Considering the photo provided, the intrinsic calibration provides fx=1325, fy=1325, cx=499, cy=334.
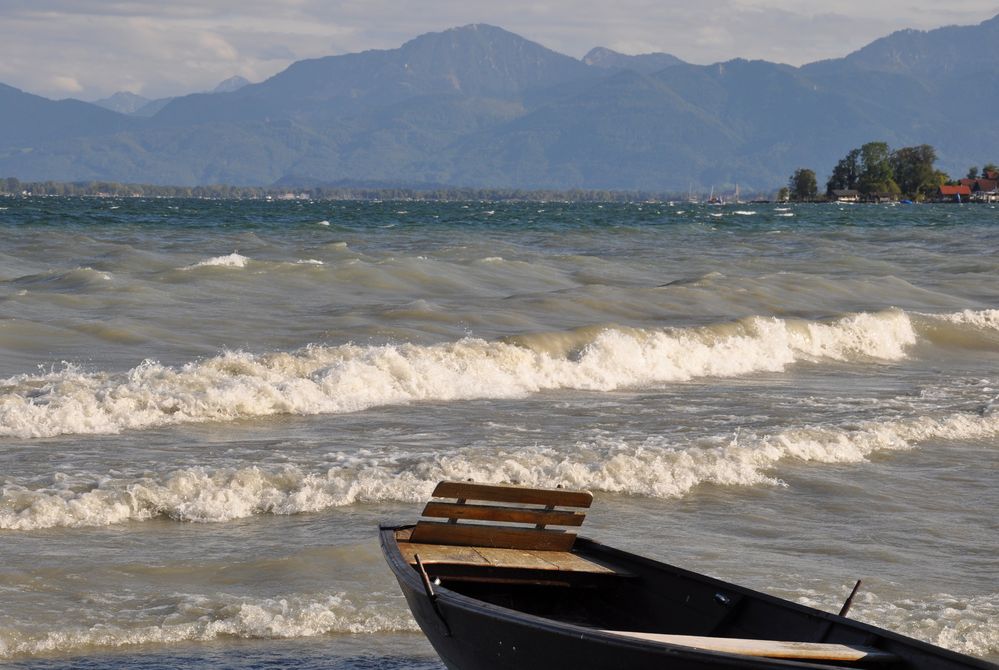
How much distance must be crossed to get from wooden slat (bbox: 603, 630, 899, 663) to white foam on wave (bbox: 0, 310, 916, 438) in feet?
31.9

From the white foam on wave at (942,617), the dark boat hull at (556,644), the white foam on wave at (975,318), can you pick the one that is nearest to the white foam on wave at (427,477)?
the white foam on wave at (942,617)

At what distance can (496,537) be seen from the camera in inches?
305

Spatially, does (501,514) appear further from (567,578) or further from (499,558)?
(567,578)

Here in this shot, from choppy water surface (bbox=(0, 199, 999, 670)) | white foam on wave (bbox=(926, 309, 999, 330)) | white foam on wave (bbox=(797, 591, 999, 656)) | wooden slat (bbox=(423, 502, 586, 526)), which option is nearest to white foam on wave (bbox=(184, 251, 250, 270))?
choppy water surface (bbox=(0, 199, 999, 670))

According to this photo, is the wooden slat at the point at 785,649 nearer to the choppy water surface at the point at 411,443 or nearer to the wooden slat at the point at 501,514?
the wooden slat at the point at 501,514

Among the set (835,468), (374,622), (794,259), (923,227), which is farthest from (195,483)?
(923,227)

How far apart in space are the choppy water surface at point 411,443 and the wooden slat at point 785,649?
2.42 metres

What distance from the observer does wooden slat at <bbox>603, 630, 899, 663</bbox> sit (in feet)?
18.8

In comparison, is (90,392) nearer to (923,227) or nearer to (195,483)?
(195,483)

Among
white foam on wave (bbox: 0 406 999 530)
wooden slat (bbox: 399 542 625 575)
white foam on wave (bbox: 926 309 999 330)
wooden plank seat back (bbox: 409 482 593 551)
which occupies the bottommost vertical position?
white foam on wave (bbox: 926 309 999 330)

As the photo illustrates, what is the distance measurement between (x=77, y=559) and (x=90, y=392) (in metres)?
5.88

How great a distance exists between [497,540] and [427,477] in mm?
4240

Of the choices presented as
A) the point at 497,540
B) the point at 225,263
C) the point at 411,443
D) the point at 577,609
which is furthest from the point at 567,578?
the point at 225,263

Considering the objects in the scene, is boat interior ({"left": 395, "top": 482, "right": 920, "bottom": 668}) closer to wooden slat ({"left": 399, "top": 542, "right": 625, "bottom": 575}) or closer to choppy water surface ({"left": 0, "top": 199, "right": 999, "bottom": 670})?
wooden slat ({"left": 399, "top": 542, "right": 625, "bottom": 575})
